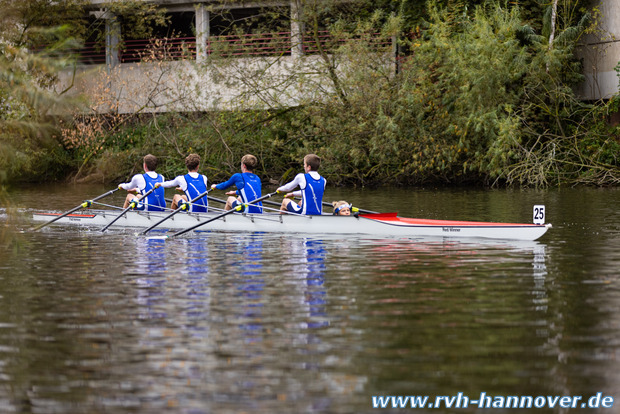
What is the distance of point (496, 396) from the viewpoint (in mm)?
6551

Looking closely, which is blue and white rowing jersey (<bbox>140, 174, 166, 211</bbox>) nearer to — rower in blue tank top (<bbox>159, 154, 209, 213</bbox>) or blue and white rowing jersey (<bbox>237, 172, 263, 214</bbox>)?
rower in blue tank top (<bbox>159, 154, 209, 213</bbox>)

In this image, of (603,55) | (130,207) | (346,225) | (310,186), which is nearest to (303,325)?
(346,225)

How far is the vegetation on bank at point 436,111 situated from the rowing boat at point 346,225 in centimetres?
1352

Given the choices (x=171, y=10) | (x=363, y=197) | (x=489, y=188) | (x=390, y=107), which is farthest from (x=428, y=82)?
(x=171, y=10)

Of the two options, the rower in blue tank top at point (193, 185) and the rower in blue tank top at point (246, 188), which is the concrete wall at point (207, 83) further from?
the rower in blue tank top at point (246, 188)

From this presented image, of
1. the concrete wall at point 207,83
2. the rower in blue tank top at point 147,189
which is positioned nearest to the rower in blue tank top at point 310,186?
the rower in blue tank top at point 147,189

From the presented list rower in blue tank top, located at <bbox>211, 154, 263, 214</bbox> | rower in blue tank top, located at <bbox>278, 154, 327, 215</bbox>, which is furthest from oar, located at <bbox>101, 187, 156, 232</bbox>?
rower in blue tank top, located at <bbox>278, 154, 327, 215</bbox>

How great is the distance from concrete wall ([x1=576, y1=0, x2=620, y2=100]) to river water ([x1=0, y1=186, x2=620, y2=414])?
20.5 meters

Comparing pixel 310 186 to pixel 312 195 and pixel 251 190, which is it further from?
pixel 251 190

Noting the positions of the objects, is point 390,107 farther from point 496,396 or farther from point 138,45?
point 496,396

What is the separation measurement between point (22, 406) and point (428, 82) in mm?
29012

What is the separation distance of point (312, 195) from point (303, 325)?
8457 mm

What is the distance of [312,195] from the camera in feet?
56.9

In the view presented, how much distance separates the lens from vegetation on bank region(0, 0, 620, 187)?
32.8m
